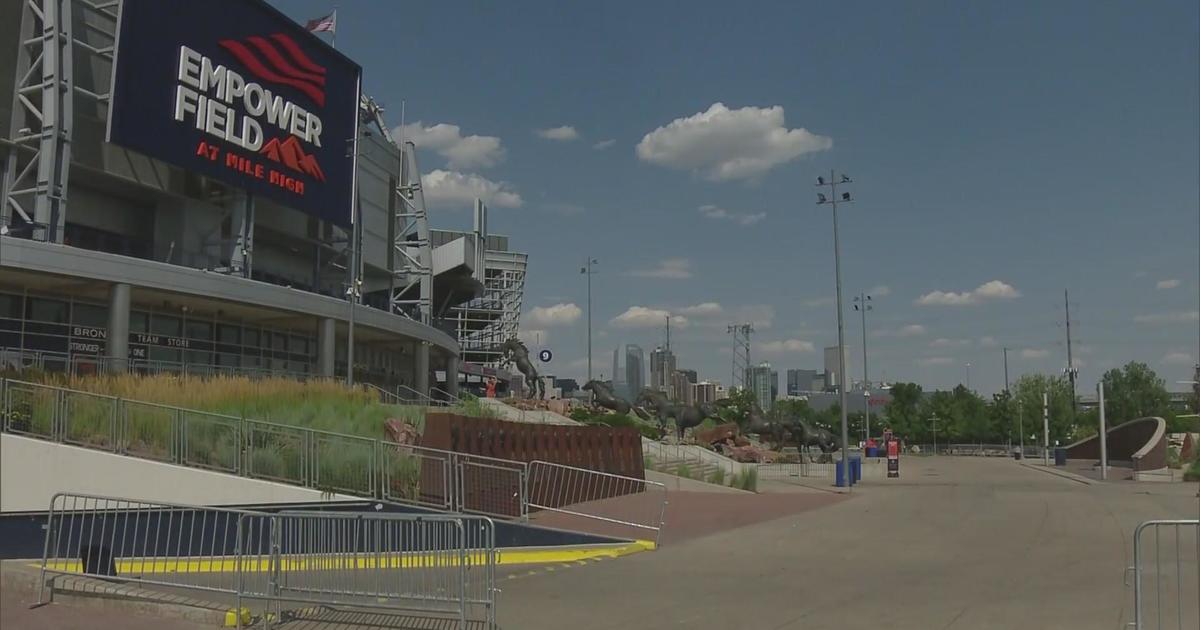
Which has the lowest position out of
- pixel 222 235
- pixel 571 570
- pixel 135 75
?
pixel 571 570

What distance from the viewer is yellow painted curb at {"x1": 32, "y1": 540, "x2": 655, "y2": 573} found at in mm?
9680

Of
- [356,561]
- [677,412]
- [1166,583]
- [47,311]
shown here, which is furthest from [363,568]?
[677,412]

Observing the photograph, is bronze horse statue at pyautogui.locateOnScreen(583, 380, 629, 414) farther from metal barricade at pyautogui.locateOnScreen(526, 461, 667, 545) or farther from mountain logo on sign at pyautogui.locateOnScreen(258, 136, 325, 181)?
metal barricade at pyautogui.locateOnScreen(526, 461, 667, 545)

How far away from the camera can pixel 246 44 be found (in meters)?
33.6

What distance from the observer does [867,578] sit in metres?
12.4

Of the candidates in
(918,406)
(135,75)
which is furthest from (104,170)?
(918,406)

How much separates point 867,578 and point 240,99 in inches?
1125

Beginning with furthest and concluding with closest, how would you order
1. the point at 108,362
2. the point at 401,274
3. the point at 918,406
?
the point at 918,406 → the point at 401,274 → the point at 108,362

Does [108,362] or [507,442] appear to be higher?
[108,362]

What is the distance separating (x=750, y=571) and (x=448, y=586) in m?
5.30

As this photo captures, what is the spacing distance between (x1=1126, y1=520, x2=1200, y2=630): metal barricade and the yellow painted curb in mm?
6265

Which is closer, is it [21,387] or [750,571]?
[750,571]

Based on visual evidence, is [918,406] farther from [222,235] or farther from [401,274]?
[222,235]

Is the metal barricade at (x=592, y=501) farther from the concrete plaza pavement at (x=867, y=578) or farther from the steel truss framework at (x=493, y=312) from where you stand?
the steel truss framework at (x=493, y=312)
